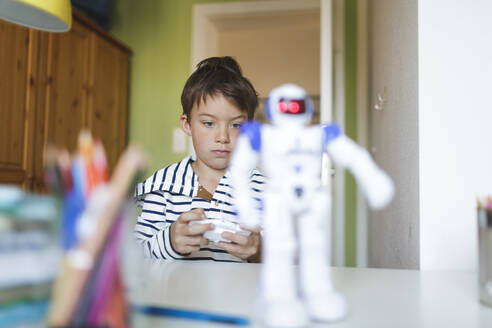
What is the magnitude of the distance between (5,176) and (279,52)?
9.63 feet

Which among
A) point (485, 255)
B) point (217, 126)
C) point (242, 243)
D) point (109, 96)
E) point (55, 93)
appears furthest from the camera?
point (109, 96)

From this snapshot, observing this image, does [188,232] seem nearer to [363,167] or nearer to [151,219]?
[151,219]

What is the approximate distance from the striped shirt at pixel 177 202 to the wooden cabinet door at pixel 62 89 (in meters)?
0.94

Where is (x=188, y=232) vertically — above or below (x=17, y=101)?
below

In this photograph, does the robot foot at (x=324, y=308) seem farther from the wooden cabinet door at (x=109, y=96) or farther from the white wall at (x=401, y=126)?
the wooden cabinet door at (x=109, y=96)

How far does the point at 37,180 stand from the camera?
1647mm

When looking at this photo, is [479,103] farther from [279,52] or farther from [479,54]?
[279,52]

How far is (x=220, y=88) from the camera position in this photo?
922 mm

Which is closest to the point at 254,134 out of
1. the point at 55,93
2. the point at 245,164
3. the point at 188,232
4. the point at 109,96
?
the point at 245,164

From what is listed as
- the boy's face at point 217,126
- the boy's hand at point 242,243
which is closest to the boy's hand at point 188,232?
the boy's hand at point 242,243

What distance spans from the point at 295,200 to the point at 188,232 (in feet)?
1.21

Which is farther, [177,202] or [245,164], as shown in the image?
[177,202]

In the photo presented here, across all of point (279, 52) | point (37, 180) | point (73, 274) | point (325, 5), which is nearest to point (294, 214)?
point (73, 274)

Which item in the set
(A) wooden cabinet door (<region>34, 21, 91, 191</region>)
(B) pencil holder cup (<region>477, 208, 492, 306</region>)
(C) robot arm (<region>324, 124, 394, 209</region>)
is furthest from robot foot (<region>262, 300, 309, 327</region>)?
(A) wooden cabinet door (<region>34, 21, 91, 191</region>)
